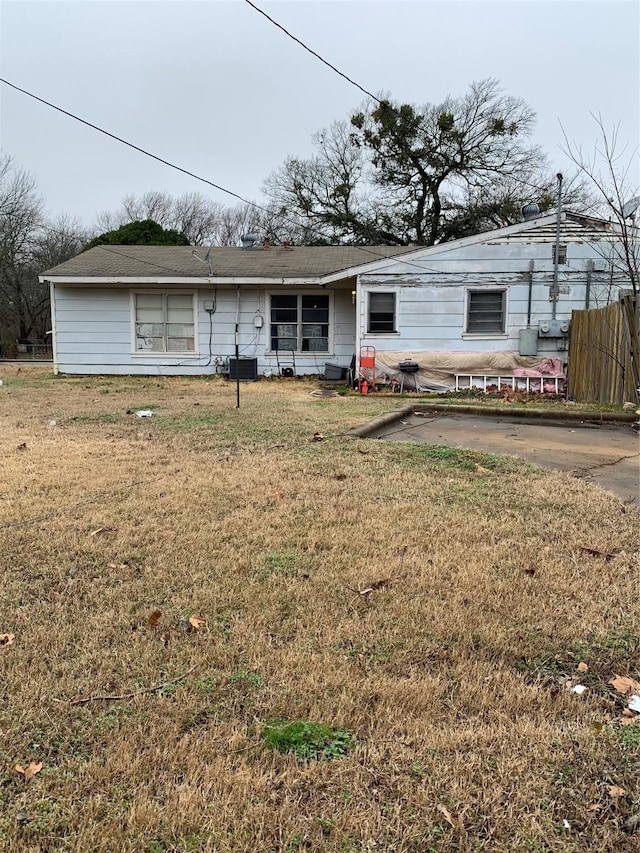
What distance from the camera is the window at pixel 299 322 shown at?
13977 millimetres

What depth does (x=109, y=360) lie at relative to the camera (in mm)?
14234

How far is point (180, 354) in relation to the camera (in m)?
14.1

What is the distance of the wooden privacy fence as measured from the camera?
800cm

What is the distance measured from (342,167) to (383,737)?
97.6 ft

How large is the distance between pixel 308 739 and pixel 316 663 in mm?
360

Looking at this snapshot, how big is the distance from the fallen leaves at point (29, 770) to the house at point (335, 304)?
9.59 m

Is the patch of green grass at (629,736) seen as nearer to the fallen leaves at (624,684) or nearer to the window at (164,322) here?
the fallen leaves at (624,684)

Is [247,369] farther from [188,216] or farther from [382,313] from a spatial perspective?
[188,216]

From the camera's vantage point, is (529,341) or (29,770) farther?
(529,341)

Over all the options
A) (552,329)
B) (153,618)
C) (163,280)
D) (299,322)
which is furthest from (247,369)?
(153,618)

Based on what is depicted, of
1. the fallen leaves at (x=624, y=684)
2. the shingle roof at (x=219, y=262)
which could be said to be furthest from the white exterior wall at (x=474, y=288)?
the fallen leaves at (x=624, y=684)

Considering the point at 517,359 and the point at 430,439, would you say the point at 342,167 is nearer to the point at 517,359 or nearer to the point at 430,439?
the point at 517,359

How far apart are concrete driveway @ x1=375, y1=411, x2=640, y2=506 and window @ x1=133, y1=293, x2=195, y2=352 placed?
25.7ft

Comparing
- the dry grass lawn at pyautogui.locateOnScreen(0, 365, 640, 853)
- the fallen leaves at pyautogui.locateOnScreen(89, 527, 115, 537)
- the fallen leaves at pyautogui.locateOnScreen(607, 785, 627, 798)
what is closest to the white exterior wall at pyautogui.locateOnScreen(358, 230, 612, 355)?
the dry grass lawn at pyautogui.locateOnScreen(0, 365, 640, 853)
